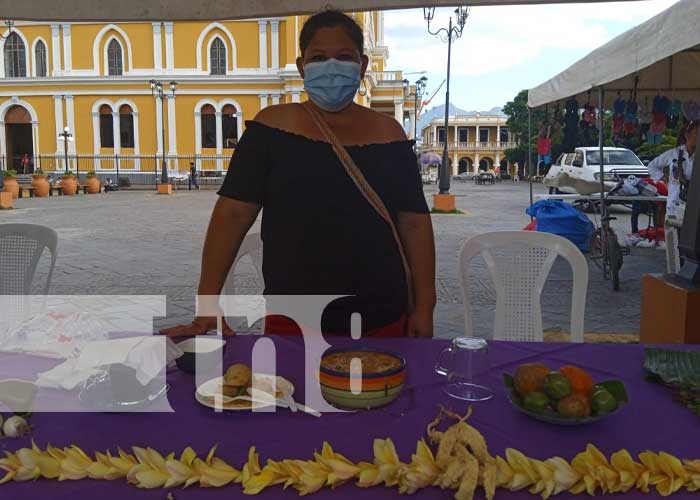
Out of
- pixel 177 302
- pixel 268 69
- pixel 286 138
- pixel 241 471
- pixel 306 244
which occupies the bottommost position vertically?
pixel 177 302

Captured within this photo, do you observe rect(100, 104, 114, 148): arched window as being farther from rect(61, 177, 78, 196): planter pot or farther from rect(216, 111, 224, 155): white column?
rect(61, 177, 78, 196): planter pot

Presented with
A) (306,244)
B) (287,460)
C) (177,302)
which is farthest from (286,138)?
(177,302)

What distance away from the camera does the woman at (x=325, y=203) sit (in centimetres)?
199

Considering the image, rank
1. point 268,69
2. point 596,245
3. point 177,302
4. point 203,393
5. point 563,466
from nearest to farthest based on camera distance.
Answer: point 563,466 < point 203,393 < point 177,302 < point 596,245 < point 268,69

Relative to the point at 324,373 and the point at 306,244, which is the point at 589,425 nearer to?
the point at 324,373

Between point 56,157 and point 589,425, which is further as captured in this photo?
point 56,157

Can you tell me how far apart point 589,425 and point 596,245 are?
23.7 ft

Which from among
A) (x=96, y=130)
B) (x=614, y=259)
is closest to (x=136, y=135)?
(x=96, y=130)

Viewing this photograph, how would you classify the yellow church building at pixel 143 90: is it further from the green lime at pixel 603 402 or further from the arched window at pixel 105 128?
the green lime at pixel 603 402

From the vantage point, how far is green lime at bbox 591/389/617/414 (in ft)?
4.50

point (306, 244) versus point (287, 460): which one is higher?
point (306, 244)

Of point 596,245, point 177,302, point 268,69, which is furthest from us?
point 268,69

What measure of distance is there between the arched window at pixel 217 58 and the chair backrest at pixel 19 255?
116ft

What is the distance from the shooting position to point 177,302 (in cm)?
584
